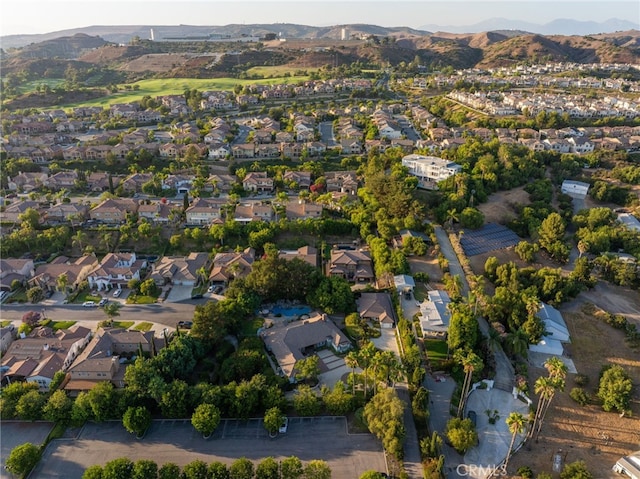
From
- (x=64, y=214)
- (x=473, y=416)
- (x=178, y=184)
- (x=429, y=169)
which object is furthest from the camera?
(x=178, y=184)

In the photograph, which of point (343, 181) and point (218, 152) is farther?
point (218, 152)

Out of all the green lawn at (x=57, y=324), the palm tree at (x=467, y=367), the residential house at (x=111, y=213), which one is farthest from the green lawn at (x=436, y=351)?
the residential house at (x=111, y=213)

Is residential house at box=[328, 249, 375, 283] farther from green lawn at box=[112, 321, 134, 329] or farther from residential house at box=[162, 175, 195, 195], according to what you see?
residential house at box=[162, 175, 195, 195]

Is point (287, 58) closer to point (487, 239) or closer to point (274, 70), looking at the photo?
point (274, 70)

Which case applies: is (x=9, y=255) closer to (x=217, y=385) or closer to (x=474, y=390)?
(x=217, y=385)

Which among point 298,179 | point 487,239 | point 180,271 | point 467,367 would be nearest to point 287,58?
point 298,179

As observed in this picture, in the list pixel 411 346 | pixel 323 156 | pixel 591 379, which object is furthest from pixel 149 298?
pixel 323 156

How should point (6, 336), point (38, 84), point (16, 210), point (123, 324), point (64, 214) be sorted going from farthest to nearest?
1. point (38, 84)
2. point (16, 210)
3. point (64, 214)
4. point (123, 324)
5. point (6, 336)

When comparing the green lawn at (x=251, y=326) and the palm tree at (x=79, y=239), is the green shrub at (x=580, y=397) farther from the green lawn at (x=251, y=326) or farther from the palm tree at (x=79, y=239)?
the palm tree at (x=79, y=239)
